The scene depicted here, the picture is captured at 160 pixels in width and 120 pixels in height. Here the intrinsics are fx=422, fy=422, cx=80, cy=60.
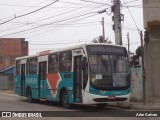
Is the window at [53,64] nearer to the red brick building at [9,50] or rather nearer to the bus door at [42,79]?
the bus door at [42,79]

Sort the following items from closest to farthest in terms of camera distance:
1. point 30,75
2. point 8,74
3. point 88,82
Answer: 1. point 88,82
2. point 30,75
3. point 8,74

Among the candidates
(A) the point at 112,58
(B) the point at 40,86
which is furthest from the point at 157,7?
(B) the point at 40,86

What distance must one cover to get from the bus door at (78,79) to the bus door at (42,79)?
4.15m

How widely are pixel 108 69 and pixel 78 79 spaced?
1.59m

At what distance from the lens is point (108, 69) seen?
62.5 feet

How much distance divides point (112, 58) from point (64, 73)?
290 cm

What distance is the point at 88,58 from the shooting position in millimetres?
18922

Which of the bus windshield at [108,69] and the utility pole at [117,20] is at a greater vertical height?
the utility pole at [117,20]

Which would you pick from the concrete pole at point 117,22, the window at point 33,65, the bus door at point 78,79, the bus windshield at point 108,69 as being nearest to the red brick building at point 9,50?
the window at point 33,65

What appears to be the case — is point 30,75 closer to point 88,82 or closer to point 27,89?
point 27,89

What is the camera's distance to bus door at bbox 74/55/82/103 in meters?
19.5

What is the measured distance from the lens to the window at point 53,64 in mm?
22281

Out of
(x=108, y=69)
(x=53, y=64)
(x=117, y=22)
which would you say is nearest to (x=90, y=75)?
(x=108, y=69)

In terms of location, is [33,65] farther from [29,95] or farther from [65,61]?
[65,61]
